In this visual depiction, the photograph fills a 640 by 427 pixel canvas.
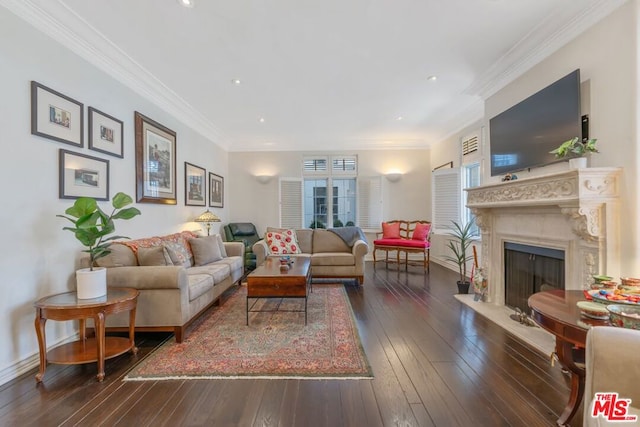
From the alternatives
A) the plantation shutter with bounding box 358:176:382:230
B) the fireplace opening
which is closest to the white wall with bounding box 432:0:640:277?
the fireplace opening

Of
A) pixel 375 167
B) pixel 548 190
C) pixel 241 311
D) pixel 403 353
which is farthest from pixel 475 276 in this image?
pixel 375 167

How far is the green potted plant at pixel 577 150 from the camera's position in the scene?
2180 millimetres

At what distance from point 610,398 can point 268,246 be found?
4.30m

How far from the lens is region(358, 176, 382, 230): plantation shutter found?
670cm

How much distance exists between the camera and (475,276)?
363 centimetres

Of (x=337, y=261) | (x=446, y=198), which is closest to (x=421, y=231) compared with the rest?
(x=446, y=198)

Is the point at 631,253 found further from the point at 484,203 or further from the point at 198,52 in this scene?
the point at 198,52

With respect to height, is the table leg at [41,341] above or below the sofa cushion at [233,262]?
below

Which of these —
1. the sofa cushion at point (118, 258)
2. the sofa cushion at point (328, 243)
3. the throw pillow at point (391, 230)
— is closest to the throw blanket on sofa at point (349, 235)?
the sofa cushion at point (328, 243)

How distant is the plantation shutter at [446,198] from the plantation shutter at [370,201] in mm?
1217

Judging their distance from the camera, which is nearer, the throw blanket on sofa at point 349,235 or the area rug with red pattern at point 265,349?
the area rug with red pattern at point 265,349

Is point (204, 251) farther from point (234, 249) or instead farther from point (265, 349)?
point (265, 349)

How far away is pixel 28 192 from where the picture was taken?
7.11ft

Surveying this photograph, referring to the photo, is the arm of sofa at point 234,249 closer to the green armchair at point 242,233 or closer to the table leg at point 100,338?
the green armchair at point 242,233
